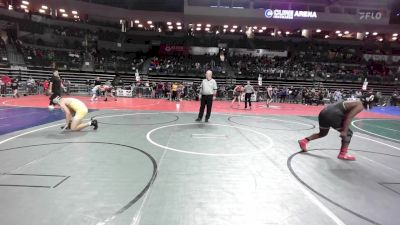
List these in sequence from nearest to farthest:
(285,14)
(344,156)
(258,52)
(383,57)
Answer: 1. (344,156)
2. (285,14)
3. (258,52)
4. (383,57)

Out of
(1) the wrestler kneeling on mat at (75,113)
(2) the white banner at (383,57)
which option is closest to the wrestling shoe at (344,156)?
(1) the wrestler kneeling on mat at (75,113)

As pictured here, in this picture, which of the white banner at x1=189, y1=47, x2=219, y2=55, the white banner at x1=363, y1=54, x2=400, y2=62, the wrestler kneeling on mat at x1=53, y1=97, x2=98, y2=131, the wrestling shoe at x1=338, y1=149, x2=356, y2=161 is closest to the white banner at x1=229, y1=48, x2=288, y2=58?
the white banner at x1=189, y1=47, x2=219, y2=55

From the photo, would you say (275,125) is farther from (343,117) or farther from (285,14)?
(285,14)

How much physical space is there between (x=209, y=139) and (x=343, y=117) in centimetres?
293

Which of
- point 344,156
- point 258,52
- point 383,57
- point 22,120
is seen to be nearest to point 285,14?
point 258,52

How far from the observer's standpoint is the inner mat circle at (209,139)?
5648mm

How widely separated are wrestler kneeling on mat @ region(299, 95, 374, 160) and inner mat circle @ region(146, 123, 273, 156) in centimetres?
131

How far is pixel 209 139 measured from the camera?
669 centimetres

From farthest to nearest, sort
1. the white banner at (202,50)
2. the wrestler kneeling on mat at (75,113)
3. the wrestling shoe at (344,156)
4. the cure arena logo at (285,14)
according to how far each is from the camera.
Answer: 1. the white banner at (202,50)
2. the cure arena logo at (285,14)
3. the wrestler kneeling on mat at (75,113)
4. the wrestling shoe at (344,156)

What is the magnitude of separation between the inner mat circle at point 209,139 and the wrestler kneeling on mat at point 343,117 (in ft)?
4.31

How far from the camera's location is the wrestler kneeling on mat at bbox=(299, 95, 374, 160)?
5367 mm

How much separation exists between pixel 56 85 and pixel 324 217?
9.70 meters

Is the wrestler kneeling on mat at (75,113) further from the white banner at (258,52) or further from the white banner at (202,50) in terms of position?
the white banner at (258,52)

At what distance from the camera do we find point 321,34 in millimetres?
38406
